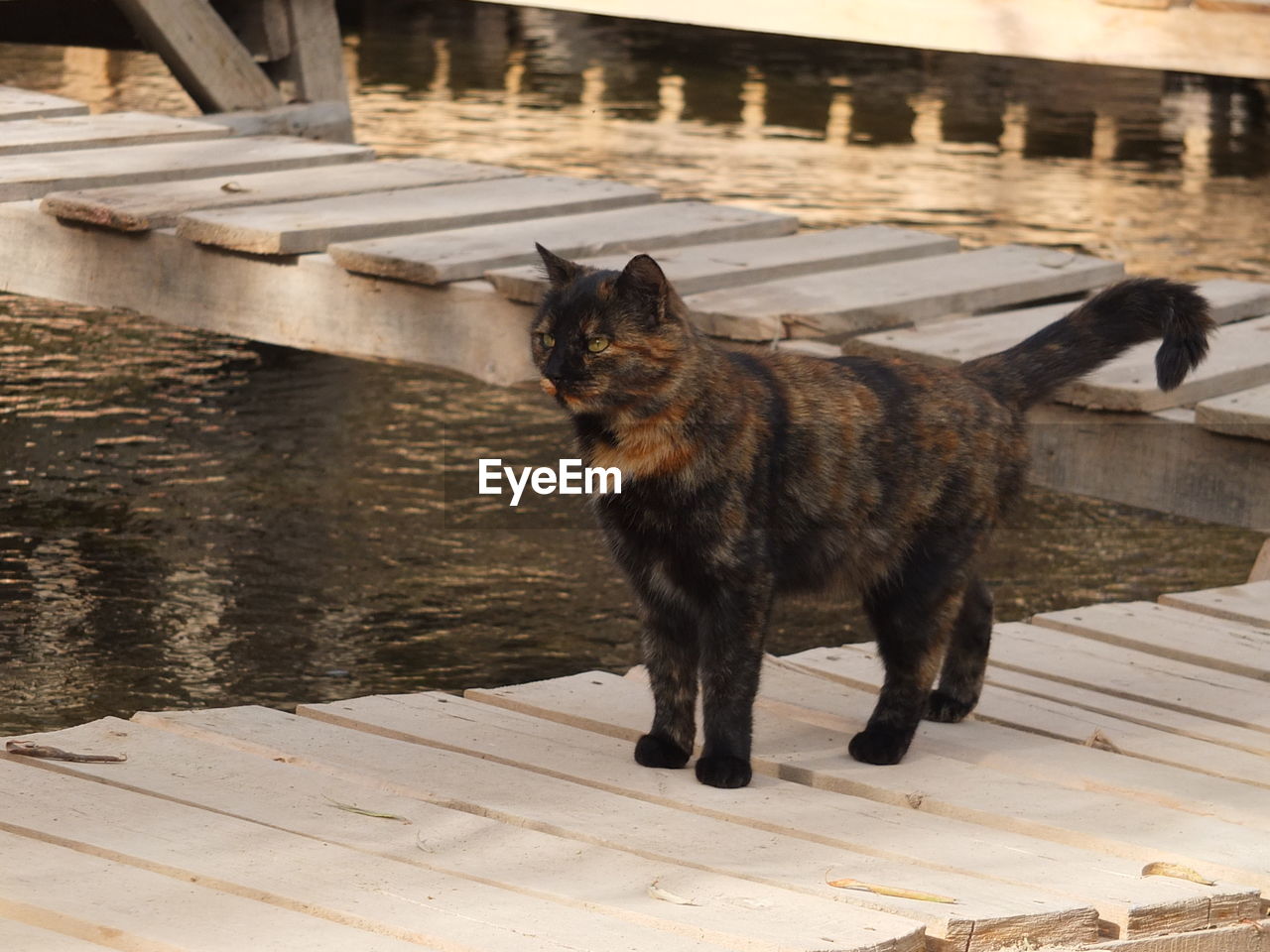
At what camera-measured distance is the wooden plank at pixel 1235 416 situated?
4.10 metres

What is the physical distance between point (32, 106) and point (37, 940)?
16.6 ft

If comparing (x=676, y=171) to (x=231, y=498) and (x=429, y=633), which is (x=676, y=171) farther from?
(x=429, y=633)

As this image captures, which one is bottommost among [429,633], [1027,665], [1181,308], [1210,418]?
[429,633]

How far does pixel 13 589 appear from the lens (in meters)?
5.15

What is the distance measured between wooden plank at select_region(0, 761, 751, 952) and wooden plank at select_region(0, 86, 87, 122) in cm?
429

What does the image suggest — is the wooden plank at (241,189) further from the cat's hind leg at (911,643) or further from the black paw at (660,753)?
the cat's hind leg at (911,643)

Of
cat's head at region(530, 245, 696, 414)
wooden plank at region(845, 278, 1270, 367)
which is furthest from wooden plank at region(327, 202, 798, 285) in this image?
cat's head at region(530, 245, 696, 414)

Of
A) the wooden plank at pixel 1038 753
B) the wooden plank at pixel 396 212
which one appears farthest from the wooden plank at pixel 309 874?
the wooden plank at pixel 396 212

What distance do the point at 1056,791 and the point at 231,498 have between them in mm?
3428

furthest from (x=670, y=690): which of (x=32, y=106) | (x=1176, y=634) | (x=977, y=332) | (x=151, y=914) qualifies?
(x=32, y=106)

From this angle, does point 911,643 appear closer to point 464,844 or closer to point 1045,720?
point 1045,720

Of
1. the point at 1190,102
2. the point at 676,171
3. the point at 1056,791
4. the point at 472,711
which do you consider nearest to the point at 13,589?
the point at 472,711

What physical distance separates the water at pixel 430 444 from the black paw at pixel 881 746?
5.41ft

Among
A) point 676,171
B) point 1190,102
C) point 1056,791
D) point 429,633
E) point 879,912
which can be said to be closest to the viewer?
point 879,912
